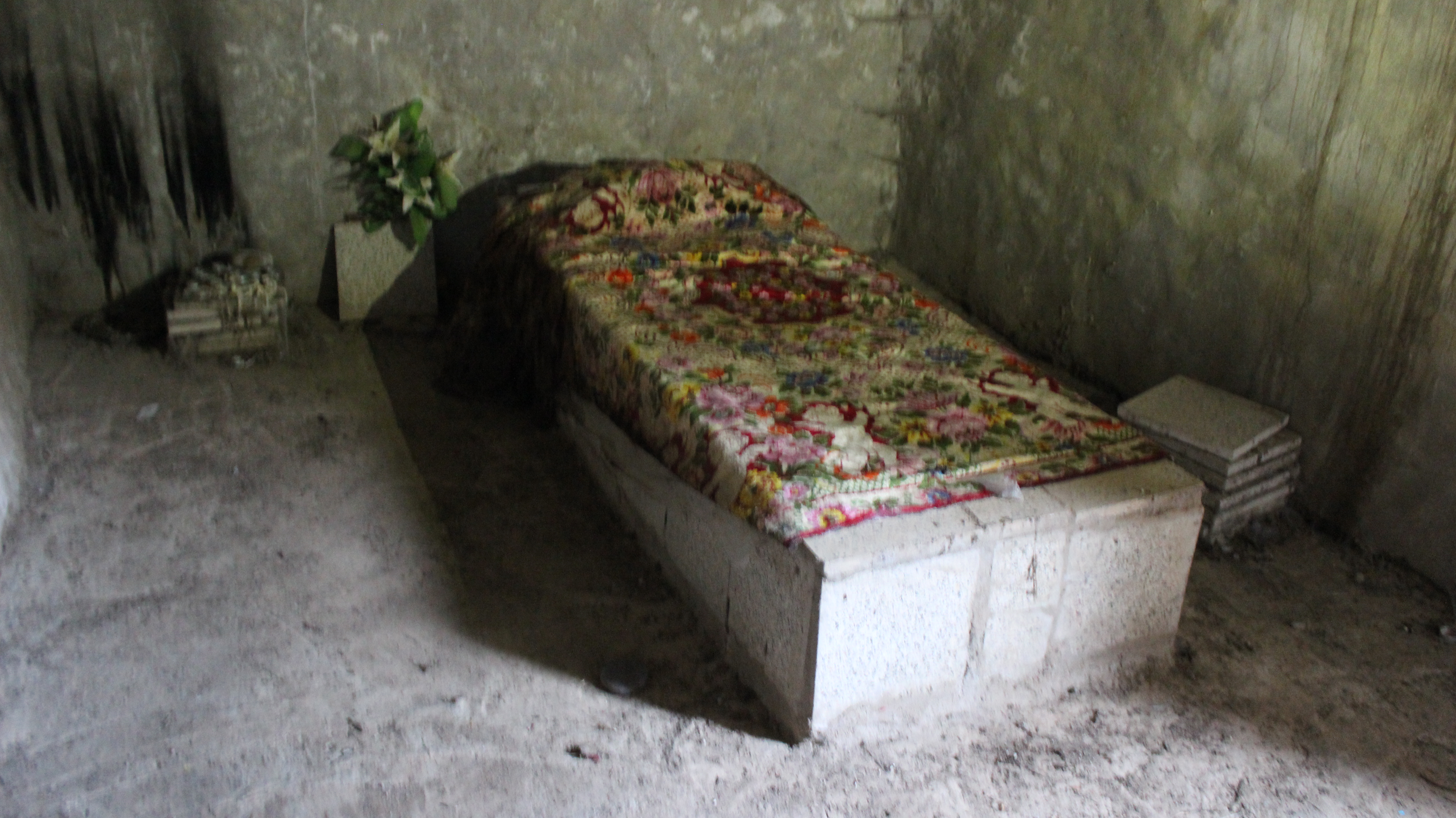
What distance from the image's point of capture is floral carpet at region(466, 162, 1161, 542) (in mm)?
2420

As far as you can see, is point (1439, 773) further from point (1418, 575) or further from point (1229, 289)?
point (1229, 289)

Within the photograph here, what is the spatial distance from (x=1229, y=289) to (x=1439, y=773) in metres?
1.50

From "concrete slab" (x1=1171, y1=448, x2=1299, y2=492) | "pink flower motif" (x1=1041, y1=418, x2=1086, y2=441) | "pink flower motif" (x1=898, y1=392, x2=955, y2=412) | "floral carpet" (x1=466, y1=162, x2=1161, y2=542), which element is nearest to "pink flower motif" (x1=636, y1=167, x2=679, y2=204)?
"floral carpet" (x1=466, y1=162, x2=1161, y2=542)

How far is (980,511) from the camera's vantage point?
2.30m

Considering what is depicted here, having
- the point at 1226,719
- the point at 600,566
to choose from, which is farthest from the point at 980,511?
the point at 600,566

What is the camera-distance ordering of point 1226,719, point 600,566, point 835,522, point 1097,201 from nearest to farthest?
point 835,522, point 1226,719, point 600,566, point 1097,201

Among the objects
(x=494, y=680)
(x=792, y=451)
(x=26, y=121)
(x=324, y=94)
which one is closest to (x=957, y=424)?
(x=792, y=451)

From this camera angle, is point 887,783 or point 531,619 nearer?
point 887,783

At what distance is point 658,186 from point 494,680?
79.3 inches

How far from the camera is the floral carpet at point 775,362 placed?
2.42 meters

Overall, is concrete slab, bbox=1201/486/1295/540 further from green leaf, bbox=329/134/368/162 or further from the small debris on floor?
green leaf, bbox=329/134/368/162

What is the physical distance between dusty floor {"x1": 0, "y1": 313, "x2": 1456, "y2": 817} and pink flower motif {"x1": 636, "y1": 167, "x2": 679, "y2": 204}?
1.08 m

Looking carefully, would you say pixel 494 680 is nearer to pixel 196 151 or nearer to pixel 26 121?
pixel 196 151

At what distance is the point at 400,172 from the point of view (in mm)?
4133
